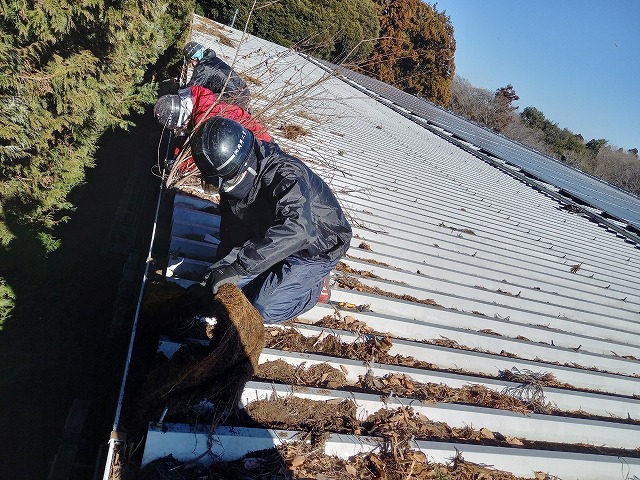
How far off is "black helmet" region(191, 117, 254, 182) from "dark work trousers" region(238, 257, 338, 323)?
81 centimetres

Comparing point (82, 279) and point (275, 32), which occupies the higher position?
point (275, 32)

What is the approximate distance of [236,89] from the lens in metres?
5.46

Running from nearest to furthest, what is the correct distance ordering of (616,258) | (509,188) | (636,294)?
(636,294), (616,258), (509,188)

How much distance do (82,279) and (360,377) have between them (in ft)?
14.8

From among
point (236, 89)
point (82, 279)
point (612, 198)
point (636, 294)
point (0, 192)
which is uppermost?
point (612, 198)

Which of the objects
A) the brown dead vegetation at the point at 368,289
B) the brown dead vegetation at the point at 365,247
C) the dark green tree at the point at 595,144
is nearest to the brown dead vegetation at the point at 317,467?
the brown dead vegetation at the point at 368,289

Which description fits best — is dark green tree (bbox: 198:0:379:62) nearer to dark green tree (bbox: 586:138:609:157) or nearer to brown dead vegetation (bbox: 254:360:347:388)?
brown dead vegetation (bbox: 254:360:347:388)

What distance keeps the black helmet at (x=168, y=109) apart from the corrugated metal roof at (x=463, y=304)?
103 cm

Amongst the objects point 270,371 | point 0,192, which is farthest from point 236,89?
point 270,371

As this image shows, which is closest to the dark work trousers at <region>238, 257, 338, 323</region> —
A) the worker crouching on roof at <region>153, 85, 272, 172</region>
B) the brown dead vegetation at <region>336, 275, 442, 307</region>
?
the brown dead vegetation at <region>336, 275, 442, 307</region>

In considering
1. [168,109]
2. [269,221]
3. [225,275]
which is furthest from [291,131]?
[225,275]

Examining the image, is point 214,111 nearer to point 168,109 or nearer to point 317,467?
point 168,109

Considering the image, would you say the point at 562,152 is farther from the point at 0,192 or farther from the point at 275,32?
the point at 0,192

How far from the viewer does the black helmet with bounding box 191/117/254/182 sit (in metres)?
2.90
